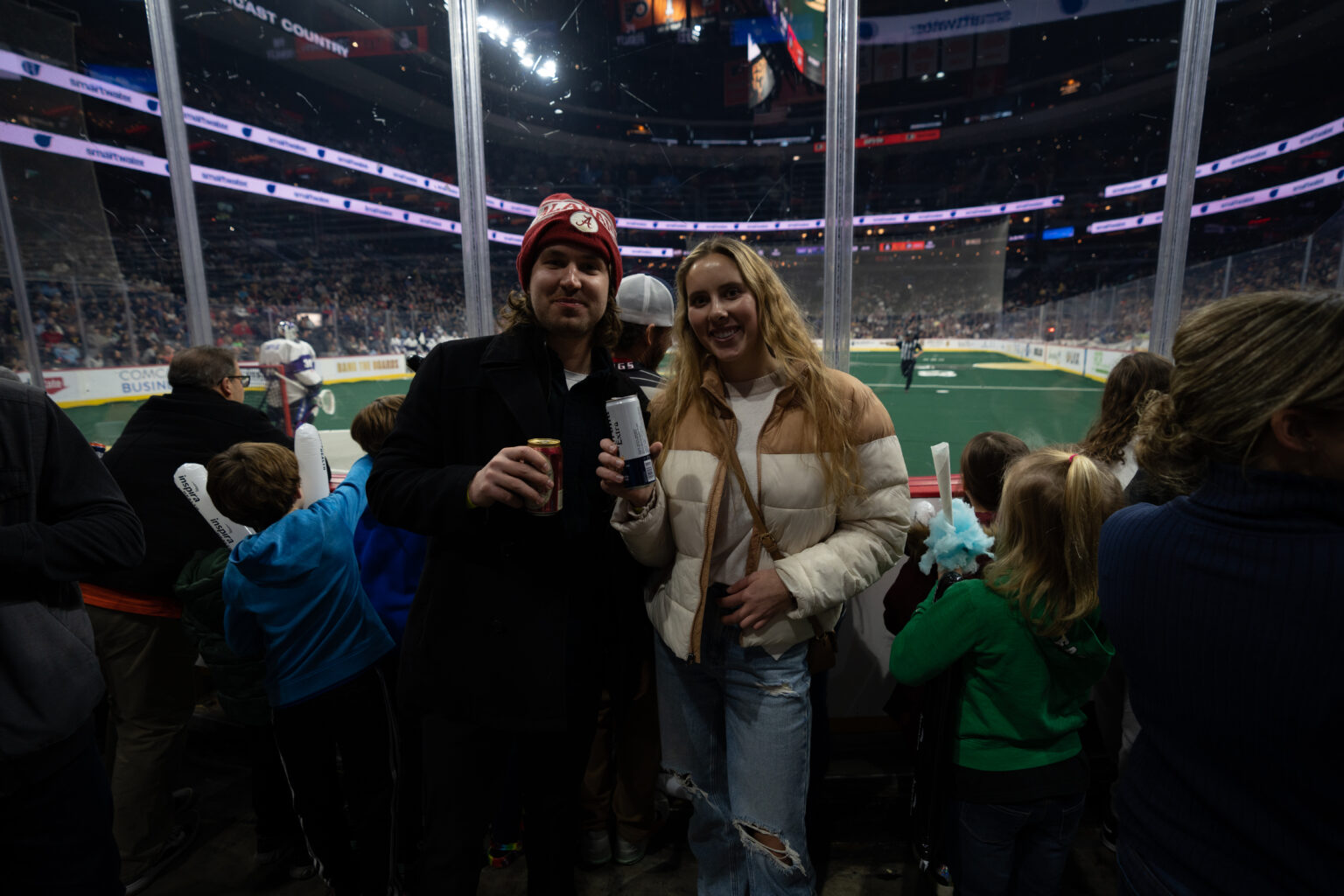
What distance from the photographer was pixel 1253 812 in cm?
72

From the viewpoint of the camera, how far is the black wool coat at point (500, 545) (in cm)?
124

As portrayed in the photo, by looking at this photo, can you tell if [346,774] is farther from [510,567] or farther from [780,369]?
[780,369]

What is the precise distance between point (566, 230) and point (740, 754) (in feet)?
4.15

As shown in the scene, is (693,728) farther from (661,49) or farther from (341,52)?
(341,52)

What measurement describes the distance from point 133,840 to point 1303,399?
3.18 meters

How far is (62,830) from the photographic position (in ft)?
3.88

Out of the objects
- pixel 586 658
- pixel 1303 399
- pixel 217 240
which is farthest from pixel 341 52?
pixel 1303 399

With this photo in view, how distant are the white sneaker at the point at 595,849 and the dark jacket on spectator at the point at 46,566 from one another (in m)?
1.47

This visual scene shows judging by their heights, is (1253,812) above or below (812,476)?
below

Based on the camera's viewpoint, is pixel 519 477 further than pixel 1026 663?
No

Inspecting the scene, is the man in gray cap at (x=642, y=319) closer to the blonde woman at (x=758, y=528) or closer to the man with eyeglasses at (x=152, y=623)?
the blonde woman at (x=758, y=528)

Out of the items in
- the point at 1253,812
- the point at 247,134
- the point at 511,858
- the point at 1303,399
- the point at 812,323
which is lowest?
the point at 511,858

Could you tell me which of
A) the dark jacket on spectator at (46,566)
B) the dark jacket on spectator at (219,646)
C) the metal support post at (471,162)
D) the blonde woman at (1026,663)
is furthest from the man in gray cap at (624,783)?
the metal support post at (471,162)

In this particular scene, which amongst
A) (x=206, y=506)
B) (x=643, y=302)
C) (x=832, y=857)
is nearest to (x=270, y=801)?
(x=206, y=506)
